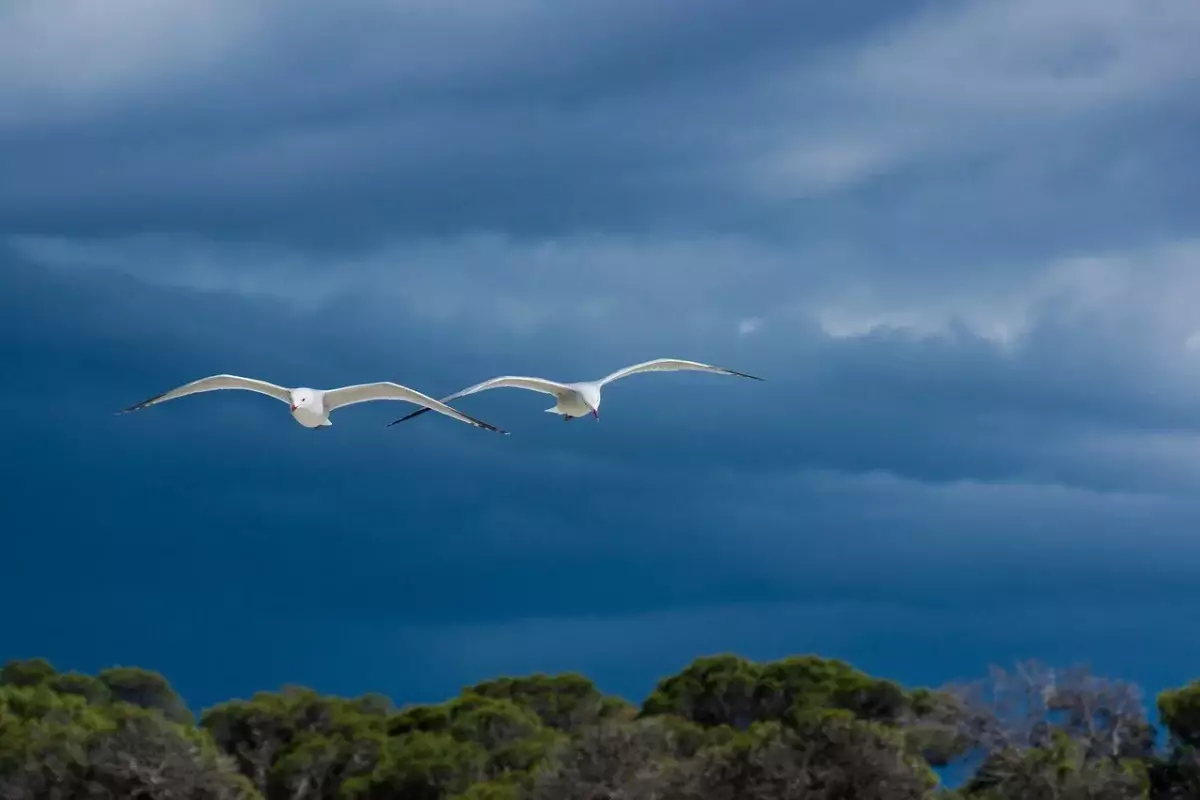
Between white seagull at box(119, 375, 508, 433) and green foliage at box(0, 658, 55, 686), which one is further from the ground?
white seagull at box(119, 375, 508, 433)

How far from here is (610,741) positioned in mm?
32562

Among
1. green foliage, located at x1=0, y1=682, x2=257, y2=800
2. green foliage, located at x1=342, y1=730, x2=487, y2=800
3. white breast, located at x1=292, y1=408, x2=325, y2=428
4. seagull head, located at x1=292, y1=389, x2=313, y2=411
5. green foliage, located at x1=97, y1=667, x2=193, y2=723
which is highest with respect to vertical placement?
seagull head, located at x1=292, y1=389, x2=313, y2=411

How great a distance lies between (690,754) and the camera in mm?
37156

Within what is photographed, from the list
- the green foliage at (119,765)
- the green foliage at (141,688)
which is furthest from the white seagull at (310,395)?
the green foliage at (141,688)

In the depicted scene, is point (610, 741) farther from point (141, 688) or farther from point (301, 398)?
point (141, 688)

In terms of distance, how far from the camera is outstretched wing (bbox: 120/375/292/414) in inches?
1169

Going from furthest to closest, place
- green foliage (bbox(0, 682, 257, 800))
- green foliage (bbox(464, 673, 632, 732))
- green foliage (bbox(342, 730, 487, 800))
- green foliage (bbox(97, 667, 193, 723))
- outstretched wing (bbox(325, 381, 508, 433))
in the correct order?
green foliage (bbox(97, 667, 193, 723)), green foliage (bbox(464, 673, 632, 732)), green foliage (bbox(342, 730, 487, 800)), green foliage (bbox(0, 682, 257, 800)), outstretched wing (bbox(325, 381, 508, 433))

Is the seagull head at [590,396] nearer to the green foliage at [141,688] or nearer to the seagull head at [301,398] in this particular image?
the seagull head at [301,398]

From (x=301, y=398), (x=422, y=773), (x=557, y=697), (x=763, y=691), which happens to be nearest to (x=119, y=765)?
(x=422, y=773)

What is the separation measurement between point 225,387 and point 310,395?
5.47 ft

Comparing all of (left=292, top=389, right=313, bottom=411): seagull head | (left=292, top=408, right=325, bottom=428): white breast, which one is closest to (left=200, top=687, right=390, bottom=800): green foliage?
(left=292, top=408, right=325, bottom=428): white breast

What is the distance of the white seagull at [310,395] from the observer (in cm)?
2923

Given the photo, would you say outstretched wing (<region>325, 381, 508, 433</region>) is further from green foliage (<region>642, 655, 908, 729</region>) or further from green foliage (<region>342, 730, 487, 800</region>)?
green foliage (<region>642, 655, 908, 729</region>)

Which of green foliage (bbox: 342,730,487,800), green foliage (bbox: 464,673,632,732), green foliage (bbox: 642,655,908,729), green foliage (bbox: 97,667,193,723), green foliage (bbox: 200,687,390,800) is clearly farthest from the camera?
green foliage (bbox: 97,667,193,723)
